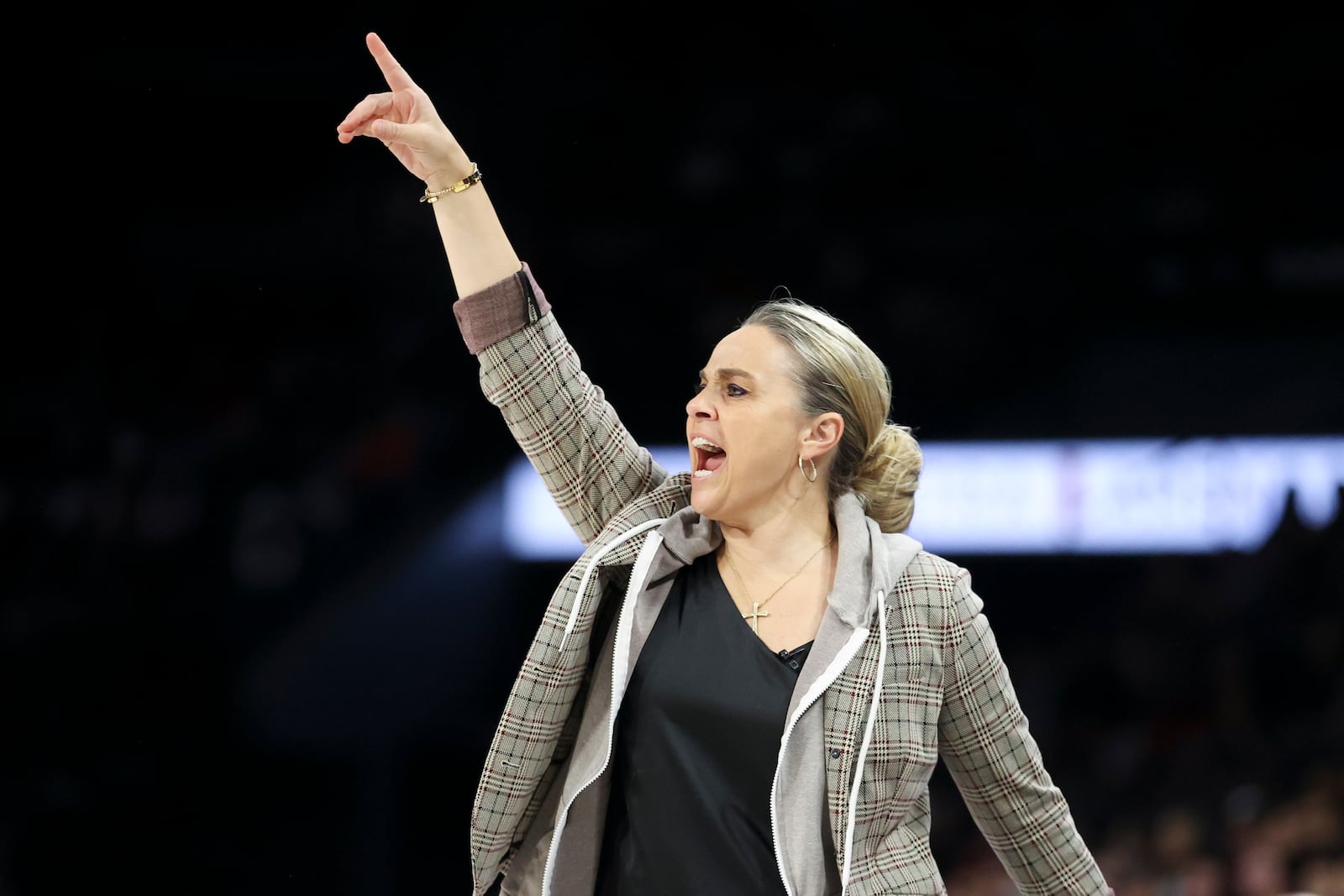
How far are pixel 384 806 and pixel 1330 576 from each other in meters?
2.19

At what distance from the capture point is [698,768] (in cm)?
146

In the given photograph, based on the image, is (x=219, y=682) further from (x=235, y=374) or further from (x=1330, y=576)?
(x=1330, y=576)

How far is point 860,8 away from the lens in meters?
3.01

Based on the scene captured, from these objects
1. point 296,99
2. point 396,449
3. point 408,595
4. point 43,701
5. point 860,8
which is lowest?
point 43,701

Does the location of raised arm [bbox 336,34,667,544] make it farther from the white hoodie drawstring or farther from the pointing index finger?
the white hoodie drawstring

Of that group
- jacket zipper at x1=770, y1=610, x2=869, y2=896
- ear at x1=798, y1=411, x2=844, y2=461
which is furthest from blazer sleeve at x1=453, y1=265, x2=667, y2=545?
jacket zipper at x1=770, y1=610, x2=869, y2=896

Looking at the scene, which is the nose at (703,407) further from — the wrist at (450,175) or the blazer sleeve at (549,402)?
the wrist at (450,175)

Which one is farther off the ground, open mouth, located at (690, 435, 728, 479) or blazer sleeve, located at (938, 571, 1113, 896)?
open mouth, located at (690, 435, 728, 479)

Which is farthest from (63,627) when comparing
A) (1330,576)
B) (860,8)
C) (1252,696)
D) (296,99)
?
(1330,576)

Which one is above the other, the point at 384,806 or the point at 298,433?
the point at 298,433

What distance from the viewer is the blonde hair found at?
161cm

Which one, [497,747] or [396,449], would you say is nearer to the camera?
[497,747]

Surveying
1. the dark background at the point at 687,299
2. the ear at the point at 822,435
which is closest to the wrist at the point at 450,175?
the ear at the point at 822,435

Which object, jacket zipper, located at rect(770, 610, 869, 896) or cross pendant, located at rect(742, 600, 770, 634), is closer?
jacket zipper, located at rect(770, 610, 869, 896)
